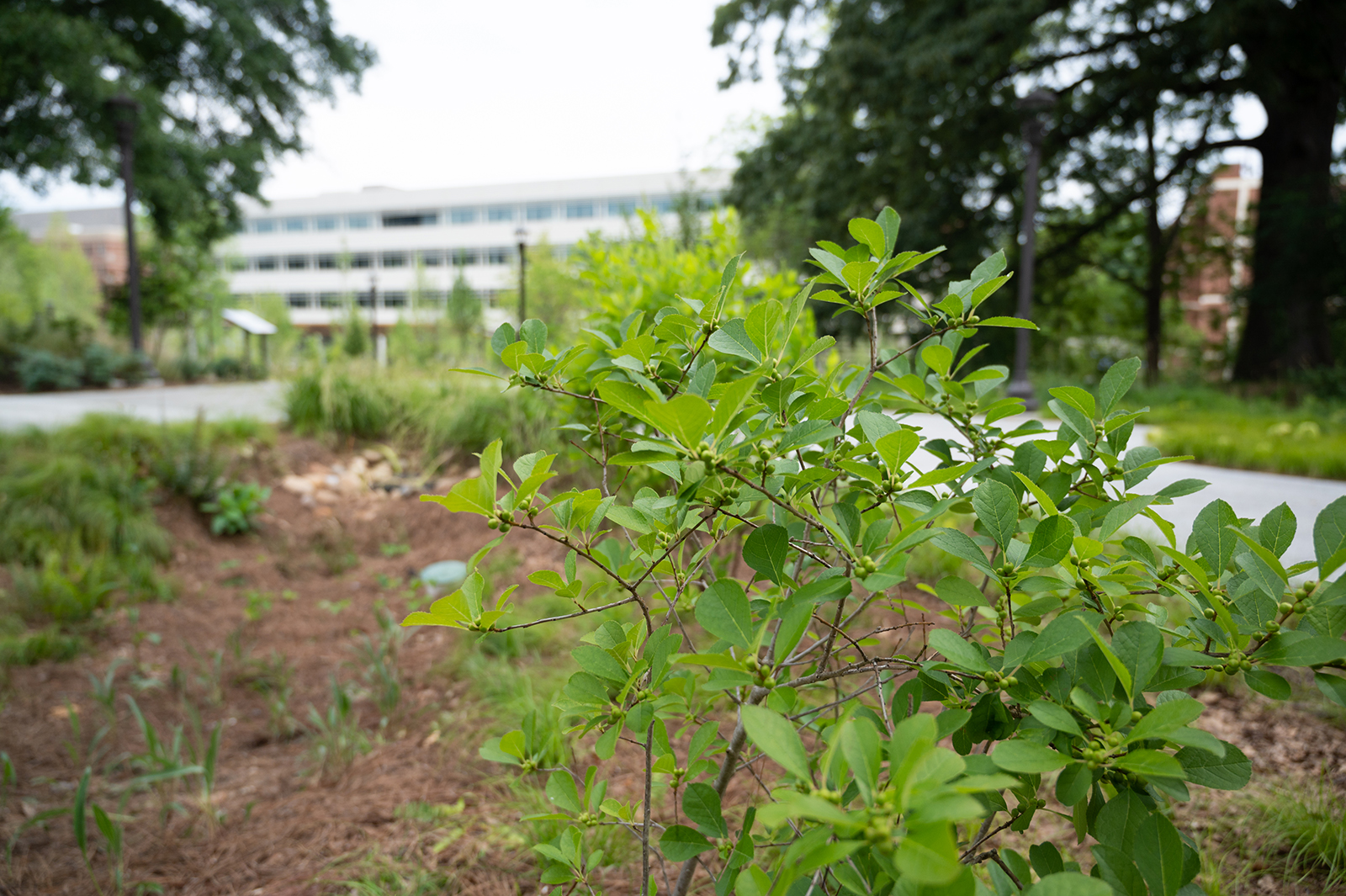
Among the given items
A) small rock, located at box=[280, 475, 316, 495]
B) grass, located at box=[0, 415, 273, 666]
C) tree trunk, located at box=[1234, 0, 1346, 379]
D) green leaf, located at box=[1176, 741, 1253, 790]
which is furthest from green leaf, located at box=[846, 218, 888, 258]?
tree trunk, located at box=[1234, 0, 1346, 379]

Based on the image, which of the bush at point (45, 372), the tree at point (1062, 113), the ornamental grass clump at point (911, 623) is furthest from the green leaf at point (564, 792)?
the bush at point (45, 372)

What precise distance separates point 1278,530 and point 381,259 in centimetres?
5251

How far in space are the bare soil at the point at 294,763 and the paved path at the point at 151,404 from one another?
332 centimetres

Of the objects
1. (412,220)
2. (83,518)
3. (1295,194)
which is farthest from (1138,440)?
(412,220)

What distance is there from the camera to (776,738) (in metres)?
0.59

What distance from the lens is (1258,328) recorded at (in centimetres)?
1101

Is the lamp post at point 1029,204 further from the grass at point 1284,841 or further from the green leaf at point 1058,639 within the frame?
the green leaf at point 1058,639

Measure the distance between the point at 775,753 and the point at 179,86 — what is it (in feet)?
74.6

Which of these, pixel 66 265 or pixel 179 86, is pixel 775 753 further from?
pixel 66 265

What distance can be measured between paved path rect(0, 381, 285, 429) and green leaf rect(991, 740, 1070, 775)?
6807 mm

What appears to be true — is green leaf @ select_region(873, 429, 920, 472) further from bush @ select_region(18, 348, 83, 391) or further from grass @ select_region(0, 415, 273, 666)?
A: bush @ select_region(18, 348, 83, 391)

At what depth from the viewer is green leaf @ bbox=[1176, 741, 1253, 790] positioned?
0.70 meters

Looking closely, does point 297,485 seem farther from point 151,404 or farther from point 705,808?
point 151,404

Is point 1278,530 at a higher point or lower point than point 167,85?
lower
